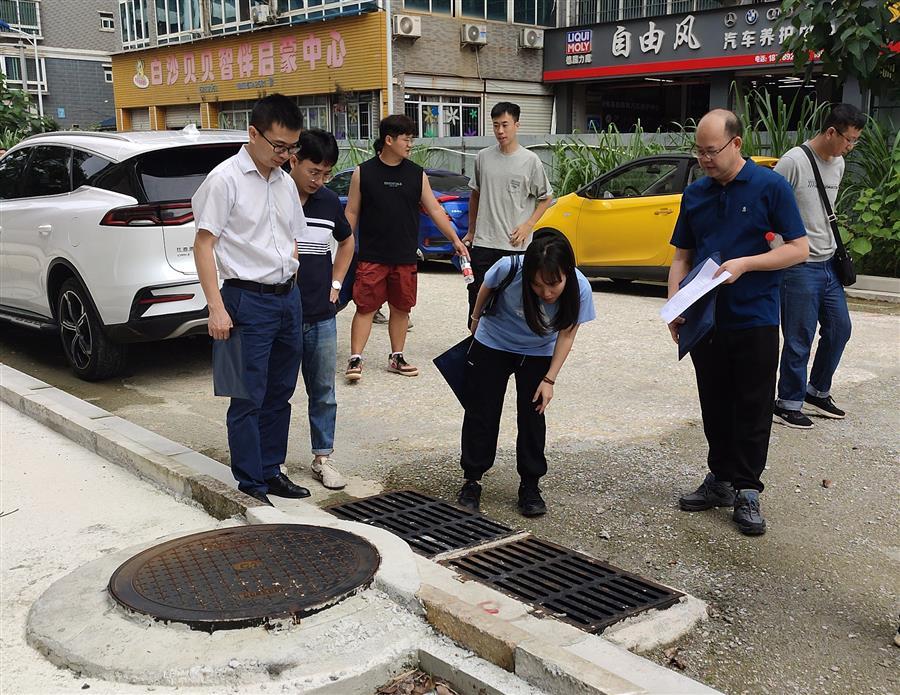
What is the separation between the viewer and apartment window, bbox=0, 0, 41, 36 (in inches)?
1795

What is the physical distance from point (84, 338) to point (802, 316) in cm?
511

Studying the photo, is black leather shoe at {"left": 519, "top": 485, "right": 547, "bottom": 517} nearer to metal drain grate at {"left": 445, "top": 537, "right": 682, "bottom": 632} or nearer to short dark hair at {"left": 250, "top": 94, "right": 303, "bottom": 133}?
metal drain grate at {"left": 445, "top": 537, "right": 682, "bottom": 632}

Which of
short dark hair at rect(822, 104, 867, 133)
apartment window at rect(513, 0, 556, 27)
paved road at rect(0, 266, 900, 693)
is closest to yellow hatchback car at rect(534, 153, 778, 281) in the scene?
paved road at rect(0, 266, 900, 693)

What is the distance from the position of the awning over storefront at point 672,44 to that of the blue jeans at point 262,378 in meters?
20.6

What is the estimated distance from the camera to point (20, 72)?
44.8 meters

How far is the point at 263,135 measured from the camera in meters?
4.13

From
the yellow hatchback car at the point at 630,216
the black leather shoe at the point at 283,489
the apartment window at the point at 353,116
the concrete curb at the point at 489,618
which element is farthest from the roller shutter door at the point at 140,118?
the black leather shoe at the point at 283,489

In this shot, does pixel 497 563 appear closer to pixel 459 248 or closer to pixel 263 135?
pixel 263 135

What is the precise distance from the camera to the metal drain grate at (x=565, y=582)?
11.4ft

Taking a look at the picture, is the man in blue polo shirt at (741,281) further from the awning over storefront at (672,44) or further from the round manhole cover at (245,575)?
the awning over storefront at (672,44)

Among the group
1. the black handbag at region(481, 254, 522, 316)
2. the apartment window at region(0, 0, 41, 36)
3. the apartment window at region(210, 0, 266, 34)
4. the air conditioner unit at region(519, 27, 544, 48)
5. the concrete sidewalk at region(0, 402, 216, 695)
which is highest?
the apartment window at region(0, 0, 41, 36)

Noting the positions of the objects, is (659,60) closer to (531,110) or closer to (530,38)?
(530,38)

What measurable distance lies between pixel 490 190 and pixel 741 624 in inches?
164

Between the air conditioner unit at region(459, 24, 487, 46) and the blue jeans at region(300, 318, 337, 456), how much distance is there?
2463 cm
